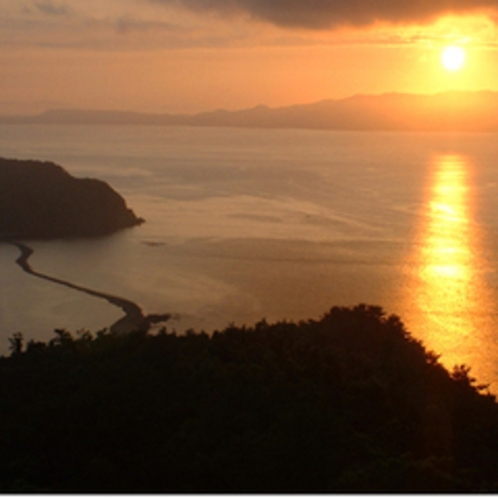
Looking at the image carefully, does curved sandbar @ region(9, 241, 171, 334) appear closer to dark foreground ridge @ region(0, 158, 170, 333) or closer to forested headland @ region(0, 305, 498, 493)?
dark foreground ridge @ region(0, 158, 170, 333)

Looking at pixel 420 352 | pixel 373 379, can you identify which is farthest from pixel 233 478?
pixel 420 352

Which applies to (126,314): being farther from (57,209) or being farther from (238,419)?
(57,209)

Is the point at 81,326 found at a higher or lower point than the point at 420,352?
lower

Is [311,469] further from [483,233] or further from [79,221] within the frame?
[79,221]

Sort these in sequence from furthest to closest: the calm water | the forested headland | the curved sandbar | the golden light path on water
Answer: the calm water
the curved sandbar
the golden light path on water
the forested headland

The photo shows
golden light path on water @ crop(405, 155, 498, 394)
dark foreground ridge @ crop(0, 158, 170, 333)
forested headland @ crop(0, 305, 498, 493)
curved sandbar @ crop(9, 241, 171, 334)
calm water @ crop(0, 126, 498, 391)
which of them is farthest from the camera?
dark foreground ridge @ crop(0, 158, 170, 333)

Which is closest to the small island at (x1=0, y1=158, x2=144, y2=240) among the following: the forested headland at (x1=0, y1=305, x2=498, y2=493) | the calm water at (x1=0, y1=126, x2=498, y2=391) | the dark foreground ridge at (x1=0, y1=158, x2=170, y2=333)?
the dark foreground ridge at (x1=0, y1=158, x2=170, y2=333)

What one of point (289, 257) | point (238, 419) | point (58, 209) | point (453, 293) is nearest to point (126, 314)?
point (289, 257)

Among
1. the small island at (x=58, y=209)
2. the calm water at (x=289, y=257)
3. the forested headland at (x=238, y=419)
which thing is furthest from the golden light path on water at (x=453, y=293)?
the small island at (x=58, y=209)
